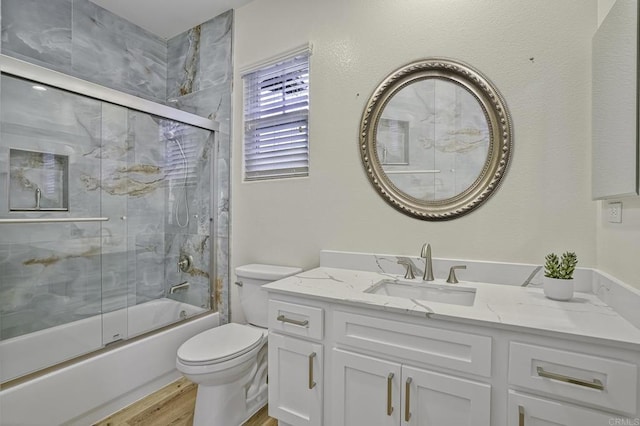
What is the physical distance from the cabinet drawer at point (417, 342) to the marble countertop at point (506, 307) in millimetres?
61

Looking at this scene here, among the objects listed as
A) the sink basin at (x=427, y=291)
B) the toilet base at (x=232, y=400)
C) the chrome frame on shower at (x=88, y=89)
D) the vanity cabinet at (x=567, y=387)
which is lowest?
the toilet base at (x=232, y=400)

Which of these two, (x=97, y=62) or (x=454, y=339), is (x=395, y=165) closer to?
(x=454, y=339)

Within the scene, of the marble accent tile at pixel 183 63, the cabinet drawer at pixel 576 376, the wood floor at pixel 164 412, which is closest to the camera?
the cabinet drawer at pixel 576 376

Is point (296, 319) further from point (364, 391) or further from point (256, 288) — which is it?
point (256, 288)

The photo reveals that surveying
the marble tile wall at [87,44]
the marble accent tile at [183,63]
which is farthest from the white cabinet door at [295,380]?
the marble tile wall at [87,44]

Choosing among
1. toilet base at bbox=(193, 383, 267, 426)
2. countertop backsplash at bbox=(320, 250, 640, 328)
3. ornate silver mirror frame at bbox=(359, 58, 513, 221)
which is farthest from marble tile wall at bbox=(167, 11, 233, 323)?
ornate silver mirror frame at bbox=(359, 58, 513, 221)

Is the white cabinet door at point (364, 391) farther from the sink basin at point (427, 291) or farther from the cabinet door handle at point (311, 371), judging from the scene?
the sink basin at point (427, 291)

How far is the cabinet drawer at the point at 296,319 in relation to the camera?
4.26 ft

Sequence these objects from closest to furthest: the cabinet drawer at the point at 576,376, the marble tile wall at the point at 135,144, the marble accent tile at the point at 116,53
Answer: the cabinet drawer at the point at 576,376, the marble tile wall at the point at 135,144, the marble accent tile at the point at 116,53

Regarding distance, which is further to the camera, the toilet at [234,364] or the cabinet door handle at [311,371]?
the toilet at [234,364]

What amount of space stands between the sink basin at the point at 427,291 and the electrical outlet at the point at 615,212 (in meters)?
0.58

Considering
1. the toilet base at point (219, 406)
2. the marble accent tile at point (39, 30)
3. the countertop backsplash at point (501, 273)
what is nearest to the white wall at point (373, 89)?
the countertop backsplash at point (501, 273)

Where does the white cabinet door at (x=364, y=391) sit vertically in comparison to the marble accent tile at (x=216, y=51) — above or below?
below

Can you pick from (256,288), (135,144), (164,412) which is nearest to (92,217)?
(135,144)
